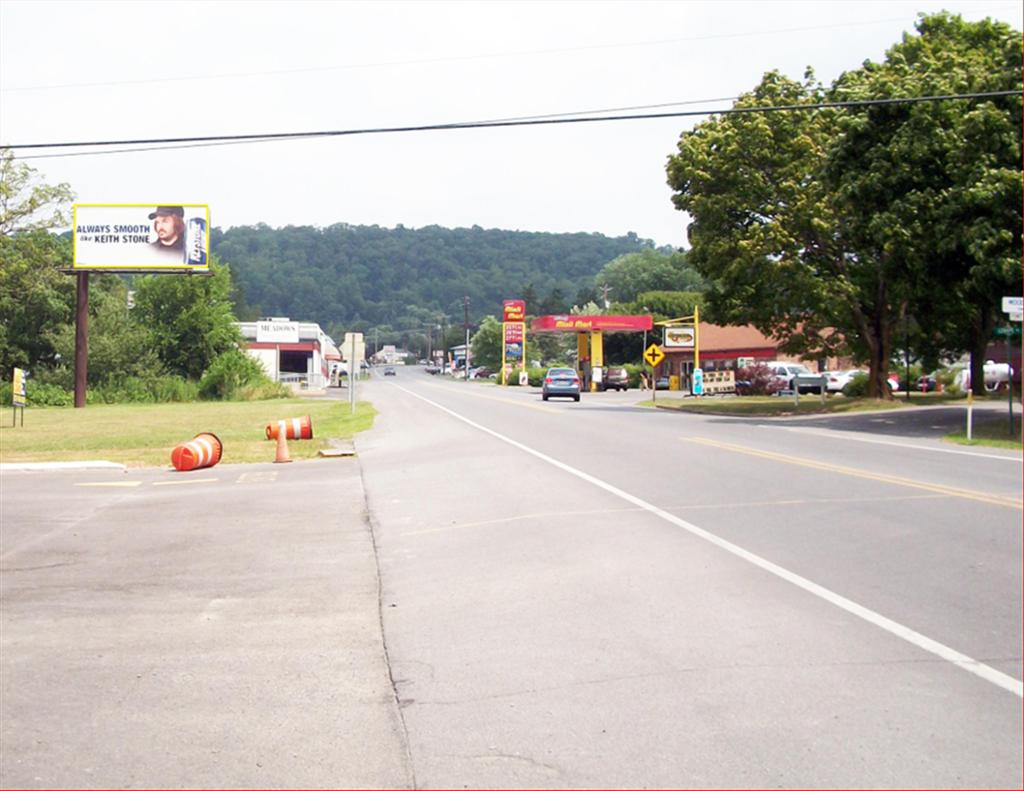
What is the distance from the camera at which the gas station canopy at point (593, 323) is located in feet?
288

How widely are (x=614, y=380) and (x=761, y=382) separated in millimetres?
22157

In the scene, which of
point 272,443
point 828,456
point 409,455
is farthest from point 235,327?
point 828,456

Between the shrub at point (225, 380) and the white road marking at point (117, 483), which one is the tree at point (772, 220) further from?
the shrub at point (225, 380)

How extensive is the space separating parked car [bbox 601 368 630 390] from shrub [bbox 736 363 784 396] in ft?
65.8

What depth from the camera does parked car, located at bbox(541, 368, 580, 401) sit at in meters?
57.5

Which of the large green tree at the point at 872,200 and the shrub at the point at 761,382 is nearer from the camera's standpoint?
the large green tree at the point at 872,200

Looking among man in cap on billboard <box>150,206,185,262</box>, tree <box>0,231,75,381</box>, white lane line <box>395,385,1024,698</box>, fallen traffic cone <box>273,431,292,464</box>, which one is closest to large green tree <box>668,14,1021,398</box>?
fallen traffic cone <box>273,431,292,464</box>

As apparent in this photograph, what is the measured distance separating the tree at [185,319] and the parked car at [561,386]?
2289 centimetres

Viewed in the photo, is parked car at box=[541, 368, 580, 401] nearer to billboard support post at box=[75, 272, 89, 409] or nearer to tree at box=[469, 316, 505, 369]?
billboard support post at box=[75, 272, 89, 409]

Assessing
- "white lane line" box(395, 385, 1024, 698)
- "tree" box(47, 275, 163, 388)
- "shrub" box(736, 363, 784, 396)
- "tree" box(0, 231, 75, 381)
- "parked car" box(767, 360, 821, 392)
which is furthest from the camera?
"tree" box(47, 275, 163, 388)

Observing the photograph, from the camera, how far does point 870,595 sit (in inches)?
342

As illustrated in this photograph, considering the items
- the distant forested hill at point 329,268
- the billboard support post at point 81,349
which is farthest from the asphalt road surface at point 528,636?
the distant forested hill at point 329,268

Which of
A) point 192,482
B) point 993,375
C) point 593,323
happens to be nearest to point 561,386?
point 993,375

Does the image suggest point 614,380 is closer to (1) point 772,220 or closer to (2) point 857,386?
(2) point 857,386
